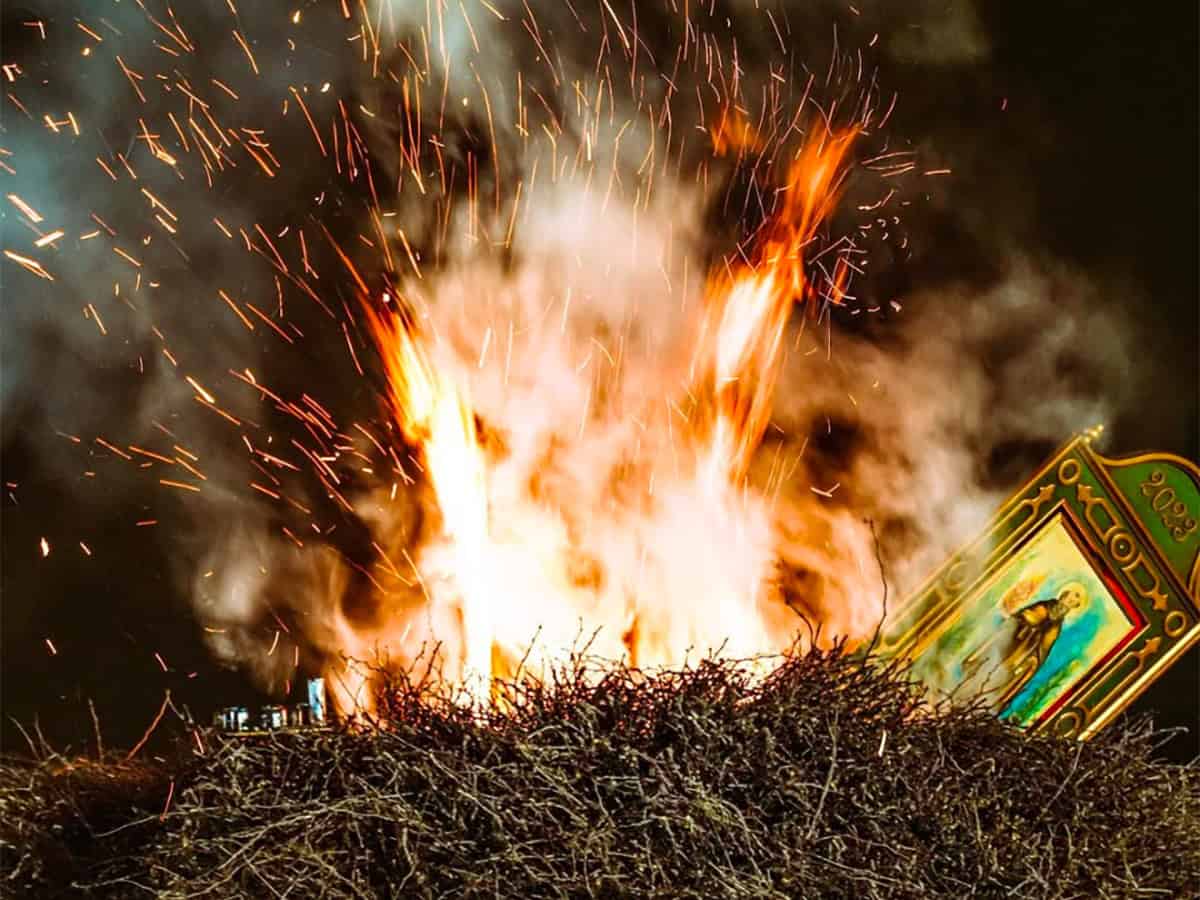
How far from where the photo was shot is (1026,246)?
2961mm

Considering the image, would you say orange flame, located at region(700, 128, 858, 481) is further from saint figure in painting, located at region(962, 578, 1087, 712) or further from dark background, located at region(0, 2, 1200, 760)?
saint figure in painting, located at region(962, 578, 1087, 712)

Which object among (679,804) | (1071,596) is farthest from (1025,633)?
(679,804)

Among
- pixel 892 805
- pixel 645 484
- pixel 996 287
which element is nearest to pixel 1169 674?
pixel 996 287

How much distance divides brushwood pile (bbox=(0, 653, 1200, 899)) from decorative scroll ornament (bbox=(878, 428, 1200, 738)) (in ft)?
3.95

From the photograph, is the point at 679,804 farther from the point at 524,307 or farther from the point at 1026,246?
the point at 1026,246

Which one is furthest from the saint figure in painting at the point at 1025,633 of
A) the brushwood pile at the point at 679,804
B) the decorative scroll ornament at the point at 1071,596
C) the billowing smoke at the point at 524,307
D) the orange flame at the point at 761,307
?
the brushwood pile at the point at 679,804

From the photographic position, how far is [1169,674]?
296cm

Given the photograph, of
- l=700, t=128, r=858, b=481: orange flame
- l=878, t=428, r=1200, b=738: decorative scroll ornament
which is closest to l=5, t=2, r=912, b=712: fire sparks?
l=700, t=128, r=858, b=481: orange flame

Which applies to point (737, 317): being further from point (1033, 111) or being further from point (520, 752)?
point (520, 752)

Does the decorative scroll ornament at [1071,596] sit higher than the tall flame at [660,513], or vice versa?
the tall flame at [660,513]

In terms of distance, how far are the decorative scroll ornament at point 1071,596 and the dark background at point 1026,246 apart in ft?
0.21

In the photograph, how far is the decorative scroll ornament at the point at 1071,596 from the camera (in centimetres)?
291

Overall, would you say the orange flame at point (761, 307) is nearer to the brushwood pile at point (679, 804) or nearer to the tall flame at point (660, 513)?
the tall flame at point (660, 513)

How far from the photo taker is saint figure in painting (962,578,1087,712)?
9.55 ft
